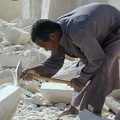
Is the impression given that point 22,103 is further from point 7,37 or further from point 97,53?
point 7,37

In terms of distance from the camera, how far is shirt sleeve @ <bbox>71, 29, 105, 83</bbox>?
322 cm

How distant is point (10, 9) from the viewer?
816 inches

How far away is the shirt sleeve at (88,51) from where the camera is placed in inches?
127

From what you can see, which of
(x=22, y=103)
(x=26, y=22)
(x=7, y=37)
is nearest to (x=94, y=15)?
(x=22, y=103)

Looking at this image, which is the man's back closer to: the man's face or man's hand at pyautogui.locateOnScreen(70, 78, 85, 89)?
the man's face

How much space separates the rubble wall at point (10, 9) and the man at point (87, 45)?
17.3 metres

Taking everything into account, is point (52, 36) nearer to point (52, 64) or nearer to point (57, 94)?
point (52, 64)

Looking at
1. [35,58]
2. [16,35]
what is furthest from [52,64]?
[16,35]

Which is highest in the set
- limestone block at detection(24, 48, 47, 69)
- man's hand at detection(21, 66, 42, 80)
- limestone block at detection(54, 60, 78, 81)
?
man's hand at detection(21, 66, 42, 80)

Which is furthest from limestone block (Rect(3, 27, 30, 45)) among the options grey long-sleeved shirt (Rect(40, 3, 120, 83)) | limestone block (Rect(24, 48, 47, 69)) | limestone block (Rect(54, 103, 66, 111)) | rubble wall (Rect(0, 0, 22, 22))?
rubble wall (Rect(0, 0, 22, 22))

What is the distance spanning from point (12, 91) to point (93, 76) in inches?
36.1

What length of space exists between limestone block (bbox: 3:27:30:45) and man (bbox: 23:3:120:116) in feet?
15.4

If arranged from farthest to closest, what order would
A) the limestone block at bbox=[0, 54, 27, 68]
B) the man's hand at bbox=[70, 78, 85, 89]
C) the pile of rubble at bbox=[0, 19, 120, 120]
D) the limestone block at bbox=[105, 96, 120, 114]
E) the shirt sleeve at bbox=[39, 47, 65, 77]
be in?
the limestone block at bbox=[0, 54, 27, 68]
the limestone block at bbox=[105, 96, 120, 114]
the shirt sleeve at bbox=[39, 47, 65, 77]
the man's hand at bbox=[70, 78, 85, 89]
the pile of rubble at bbox=[0, 19, 120, 120]

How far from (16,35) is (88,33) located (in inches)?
221
